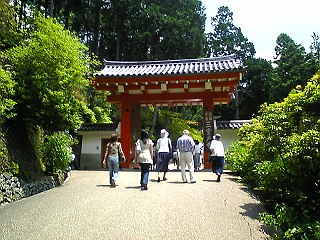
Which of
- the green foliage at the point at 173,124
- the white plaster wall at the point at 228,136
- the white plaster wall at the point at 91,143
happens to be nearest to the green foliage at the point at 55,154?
the white plaster wall at the point at 91,143

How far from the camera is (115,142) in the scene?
31.3ft

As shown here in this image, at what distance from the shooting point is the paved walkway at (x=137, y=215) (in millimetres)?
5168

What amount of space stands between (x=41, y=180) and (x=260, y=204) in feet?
22.4

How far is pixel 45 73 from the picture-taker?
9.65 metres

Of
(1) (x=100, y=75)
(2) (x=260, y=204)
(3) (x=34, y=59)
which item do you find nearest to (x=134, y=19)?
(1) (x=100, y=75)

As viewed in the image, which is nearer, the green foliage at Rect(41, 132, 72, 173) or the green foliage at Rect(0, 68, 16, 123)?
the green foliage at Rect(0, 68, 16, 123)

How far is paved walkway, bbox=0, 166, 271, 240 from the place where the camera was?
5168mm

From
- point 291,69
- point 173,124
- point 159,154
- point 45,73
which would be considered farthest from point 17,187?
point 291,69

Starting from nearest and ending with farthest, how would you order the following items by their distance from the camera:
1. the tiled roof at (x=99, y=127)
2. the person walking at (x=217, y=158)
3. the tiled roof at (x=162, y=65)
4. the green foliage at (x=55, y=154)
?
1. the person walking at (x=217, y=158)
2. the green foliage at (x=55, y=154)
3. the tiled roof at (x=162, y=65)
4. the tiled roof at (x=99, y=127)

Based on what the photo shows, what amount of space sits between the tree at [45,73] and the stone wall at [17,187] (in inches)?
80.2

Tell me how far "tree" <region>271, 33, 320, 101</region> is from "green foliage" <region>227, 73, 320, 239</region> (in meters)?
27.6

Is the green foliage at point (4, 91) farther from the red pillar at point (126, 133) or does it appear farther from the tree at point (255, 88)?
the tree at point (255, 88)

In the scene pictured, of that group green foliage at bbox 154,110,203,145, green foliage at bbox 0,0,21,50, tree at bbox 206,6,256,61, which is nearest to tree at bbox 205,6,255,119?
tree at bbox 206,6,256,61

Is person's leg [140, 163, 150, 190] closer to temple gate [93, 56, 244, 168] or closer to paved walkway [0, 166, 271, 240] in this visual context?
paved walkway [0, 166, 271, 240]
